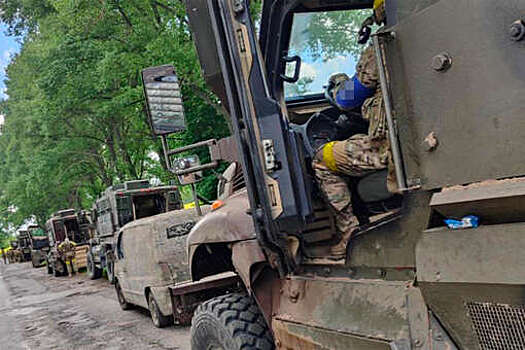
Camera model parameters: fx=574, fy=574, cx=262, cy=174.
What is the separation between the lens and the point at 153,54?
15094mm

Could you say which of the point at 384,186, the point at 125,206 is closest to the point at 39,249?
the point at 125,206

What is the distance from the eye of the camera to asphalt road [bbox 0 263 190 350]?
768cm

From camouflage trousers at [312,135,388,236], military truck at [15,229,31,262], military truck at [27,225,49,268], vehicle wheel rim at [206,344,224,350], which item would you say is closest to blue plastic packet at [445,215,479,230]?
camouflage trousers at [312,135,388,236]

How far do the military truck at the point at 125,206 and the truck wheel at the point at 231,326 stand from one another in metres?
12.0

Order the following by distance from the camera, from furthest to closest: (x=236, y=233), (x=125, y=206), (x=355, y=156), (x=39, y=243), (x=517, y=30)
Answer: (x=39, y=243)
(x=125, y=206)
(x=236, y=233)
(x=355, y=156)
(x=517, y=30)

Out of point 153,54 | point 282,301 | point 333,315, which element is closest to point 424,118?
point 333,315

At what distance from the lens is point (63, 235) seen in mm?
26344

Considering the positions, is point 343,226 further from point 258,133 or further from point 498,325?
point 498,325

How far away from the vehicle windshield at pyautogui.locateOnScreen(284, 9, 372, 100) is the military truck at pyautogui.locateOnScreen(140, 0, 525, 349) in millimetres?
12

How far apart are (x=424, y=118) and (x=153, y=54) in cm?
1370

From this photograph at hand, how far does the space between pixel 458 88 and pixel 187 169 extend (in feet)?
6.64

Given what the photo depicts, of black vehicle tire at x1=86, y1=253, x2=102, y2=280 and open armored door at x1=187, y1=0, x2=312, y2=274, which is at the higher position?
open armored door at x1=187, y1=0, x2=312, y2=274

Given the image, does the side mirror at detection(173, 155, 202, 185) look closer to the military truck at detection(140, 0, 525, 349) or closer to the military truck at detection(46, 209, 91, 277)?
the military truck at detection(140, 0, 525, 349)

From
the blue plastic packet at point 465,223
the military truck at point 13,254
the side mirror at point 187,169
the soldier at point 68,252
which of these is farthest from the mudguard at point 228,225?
the military truck at point 13,254
